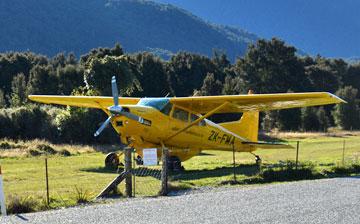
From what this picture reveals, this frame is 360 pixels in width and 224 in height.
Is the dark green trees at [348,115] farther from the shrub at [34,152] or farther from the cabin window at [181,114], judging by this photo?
the cabin window at [181,114]

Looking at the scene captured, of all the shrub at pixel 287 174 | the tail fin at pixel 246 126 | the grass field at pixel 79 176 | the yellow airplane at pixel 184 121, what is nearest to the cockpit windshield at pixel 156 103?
the yellow airplane at pixel 184 121

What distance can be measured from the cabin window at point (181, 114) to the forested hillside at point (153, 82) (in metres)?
18.9

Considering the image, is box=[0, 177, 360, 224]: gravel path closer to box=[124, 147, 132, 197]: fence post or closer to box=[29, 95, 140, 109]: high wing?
box=[124, 147, 132, 197]: fence post

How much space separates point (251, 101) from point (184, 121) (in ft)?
9.58

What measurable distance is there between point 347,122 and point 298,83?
13.7m

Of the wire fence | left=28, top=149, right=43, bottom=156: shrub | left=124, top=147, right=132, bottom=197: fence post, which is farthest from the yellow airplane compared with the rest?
left=28, top=149, right=43, bottom=156: shrub

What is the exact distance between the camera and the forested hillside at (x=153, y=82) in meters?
38.8

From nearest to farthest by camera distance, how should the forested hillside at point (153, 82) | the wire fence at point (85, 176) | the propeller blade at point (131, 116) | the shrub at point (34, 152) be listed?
the wire fence at point (85, 176) → the propeller blade at point (131, 116) → the shrub at point (34, 152) → the forested hillside at point (153, 82)

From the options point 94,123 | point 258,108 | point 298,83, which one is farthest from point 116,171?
point 298,83

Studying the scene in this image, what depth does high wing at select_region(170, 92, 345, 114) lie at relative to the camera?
17.4m

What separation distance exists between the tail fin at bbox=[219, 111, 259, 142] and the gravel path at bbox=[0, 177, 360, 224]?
33.3 feet

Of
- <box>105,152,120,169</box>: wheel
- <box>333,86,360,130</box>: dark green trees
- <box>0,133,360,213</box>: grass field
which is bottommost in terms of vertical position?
<box>0,133,360,213</box>: grass field

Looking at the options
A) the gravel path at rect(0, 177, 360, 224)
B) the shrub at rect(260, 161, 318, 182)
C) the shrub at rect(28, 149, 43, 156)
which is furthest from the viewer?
the shrub at rect(28, 149, 43, 156)

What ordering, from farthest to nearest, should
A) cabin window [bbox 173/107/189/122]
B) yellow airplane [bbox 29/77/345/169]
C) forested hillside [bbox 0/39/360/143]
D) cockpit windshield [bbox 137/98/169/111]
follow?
forested hillside [bbox 0/39/360/143] < cabin window [bbox 173/107/189/122] < cockpit windshield [bbox 137/98/169/111] < yellow airplane [bbox 29/77/345/169]
